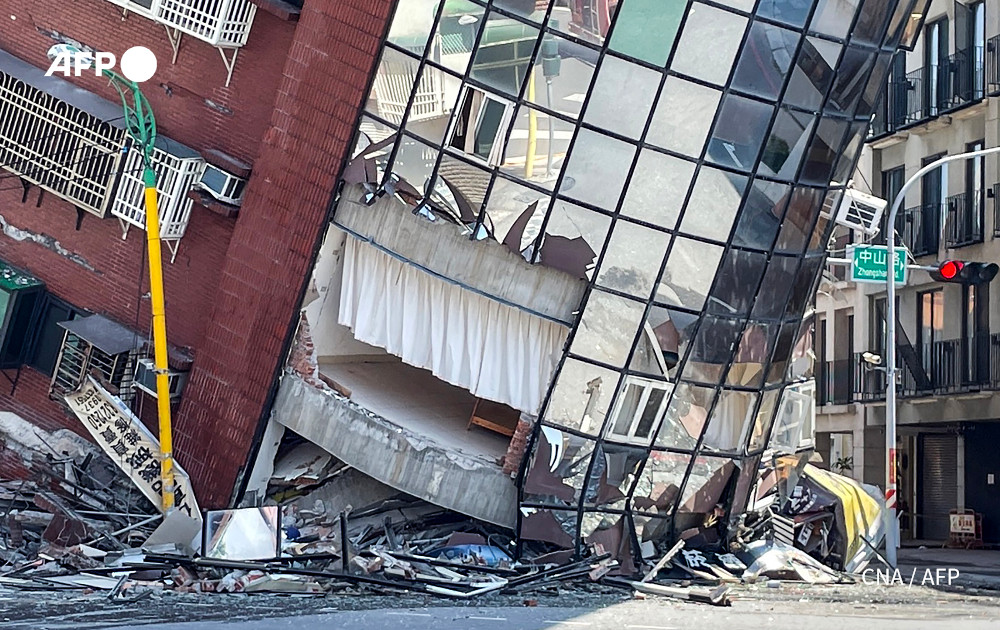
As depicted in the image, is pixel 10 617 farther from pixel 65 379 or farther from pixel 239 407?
pixel 65 379

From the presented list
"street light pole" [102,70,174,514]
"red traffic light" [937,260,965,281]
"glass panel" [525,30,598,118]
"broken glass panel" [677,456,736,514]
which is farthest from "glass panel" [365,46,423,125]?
"red traffic light" [937,260,965,281]

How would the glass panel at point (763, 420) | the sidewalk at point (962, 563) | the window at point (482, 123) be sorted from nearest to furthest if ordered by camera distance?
the window at point (482, 123), the glass panel at point (763, 420), the sidewalk at point (962, 563)

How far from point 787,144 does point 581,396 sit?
4539 mm

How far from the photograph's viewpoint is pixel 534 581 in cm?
1903

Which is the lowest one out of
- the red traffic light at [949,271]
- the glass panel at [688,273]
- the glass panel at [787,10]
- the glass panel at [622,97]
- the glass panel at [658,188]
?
the glass panel at [688,273]

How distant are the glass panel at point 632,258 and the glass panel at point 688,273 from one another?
0.17 meters

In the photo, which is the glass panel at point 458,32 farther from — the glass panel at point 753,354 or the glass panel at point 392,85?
the glass panel at point 753,354

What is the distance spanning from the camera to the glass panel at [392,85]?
20969mm

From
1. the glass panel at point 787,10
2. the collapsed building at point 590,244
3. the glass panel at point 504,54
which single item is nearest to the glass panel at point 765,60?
the collapsed building at point 590,244

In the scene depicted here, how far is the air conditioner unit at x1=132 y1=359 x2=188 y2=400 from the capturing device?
73.0 feet

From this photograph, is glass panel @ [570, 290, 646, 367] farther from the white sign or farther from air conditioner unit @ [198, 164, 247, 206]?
the white sign

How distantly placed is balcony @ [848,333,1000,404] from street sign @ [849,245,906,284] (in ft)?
27.5

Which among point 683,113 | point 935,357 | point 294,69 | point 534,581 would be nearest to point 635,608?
point 534,581

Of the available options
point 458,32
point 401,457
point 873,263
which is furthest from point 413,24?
point 873,263
